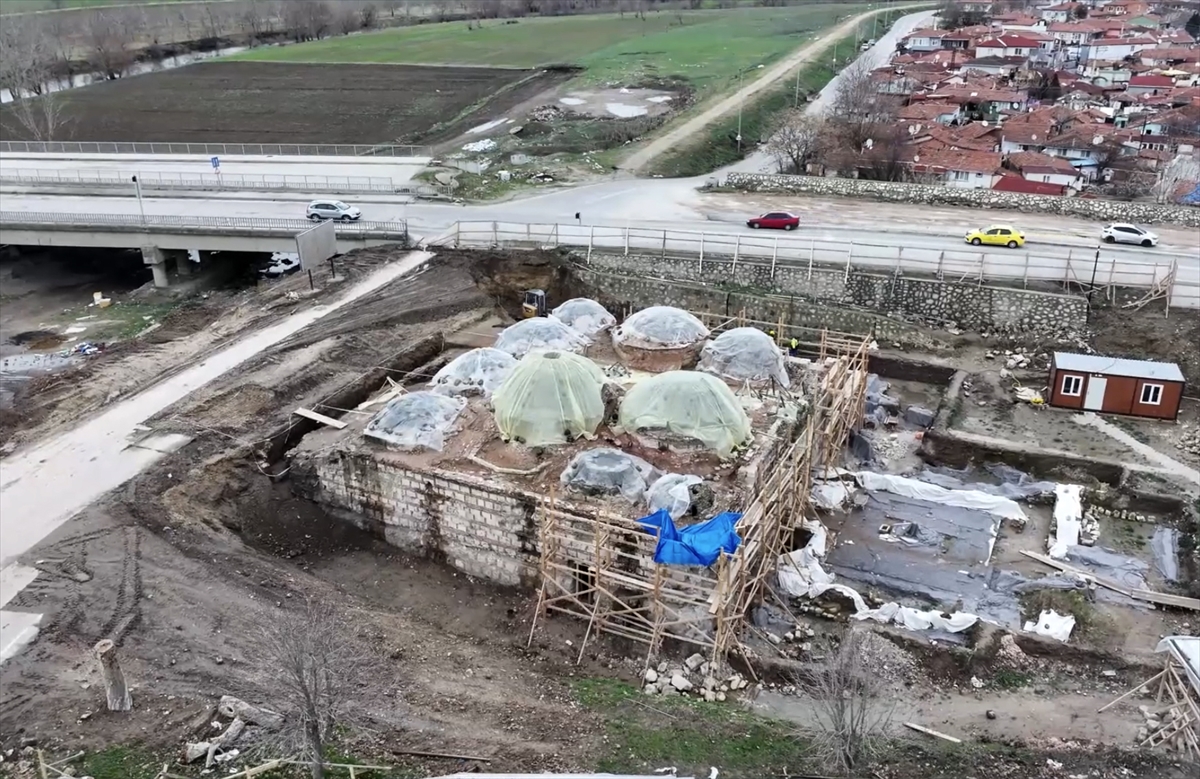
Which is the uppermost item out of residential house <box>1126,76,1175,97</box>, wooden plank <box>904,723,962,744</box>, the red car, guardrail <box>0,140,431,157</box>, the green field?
the green field

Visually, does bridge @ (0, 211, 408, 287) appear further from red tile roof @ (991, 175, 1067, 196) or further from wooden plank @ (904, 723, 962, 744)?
red tile roof @ (991, 175, 1067, 196)

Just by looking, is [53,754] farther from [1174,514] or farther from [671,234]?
[671,234]

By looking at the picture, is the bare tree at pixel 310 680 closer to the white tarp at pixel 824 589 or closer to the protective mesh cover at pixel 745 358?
the white tarp at pixel 824 589

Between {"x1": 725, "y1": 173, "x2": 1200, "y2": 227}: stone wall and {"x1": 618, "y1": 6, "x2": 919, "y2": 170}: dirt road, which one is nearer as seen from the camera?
{"x1": 725, "y1": 173, "x2": 1200, "y2": 227}: stone wall

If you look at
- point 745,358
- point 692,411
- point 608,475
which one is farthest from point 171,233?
point 608,475

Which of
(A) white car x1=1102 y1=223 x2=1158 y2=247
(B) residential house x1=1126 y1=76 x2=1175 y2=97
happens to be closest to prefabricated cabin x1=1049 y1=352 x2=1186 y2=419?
(A) white car x1=1102 y1=223 x2=1158 y2=247

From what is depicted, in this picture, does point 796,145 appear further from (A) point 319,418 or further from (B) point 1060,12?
(B) point 1060,12
